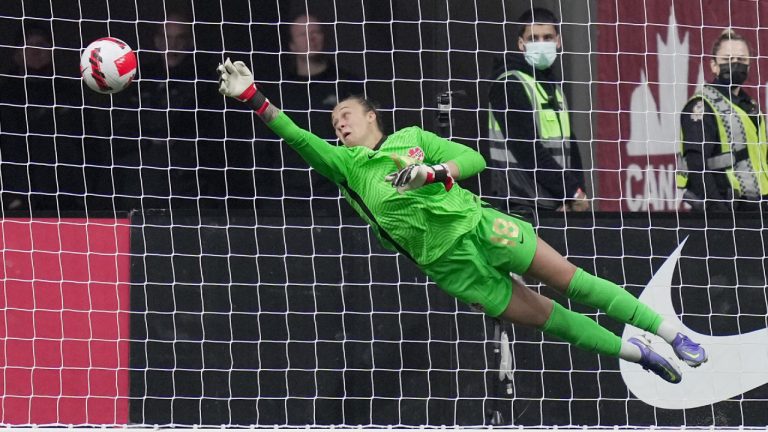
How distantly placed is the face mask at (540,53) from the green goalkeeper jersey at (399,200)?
73.9 inches

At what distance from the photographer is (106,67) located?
7566 mm

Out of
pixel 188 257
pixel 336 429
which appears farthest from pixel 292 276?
pixel 336 429

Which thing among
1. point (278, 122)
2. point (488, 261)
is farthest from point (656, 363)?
point (278, 122)

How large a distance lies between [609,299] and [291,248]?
7.31 ft

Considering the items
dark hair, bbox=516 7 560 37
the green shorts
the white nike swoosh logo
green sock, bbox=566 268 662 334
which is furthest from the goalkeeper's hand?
the white nike swoosh logo

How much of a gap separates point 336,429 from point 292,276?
1.30 m

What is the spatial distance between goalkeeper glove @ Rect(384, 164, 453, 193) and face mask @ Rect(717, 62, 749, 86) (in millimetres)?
3176

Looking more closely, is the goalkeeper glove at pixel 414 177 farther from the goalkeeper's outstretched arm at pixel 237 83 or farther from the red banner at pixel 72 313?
the red banner at pixel 72 313

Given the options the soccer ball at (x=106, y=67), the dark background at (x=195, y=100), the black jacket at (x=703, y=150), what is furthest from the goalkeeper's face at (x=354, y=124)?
the black jacket at (x=703, y=150)

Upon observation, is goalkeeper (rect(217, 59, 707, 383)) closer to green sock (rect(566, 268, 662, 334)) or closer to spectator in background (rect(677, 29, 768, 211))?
green sock (rect(566, 268, 662, 334))

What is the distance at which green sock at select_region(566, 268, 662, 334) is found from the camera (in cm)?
751

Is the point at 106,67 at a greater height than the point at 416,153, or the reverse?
the point at 106,67

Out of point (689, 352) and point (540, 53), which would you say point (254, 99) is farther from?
point (540, 53)

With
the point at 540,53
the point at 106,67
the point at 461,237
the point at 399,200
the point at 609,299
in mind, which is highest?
the point at 540,53
